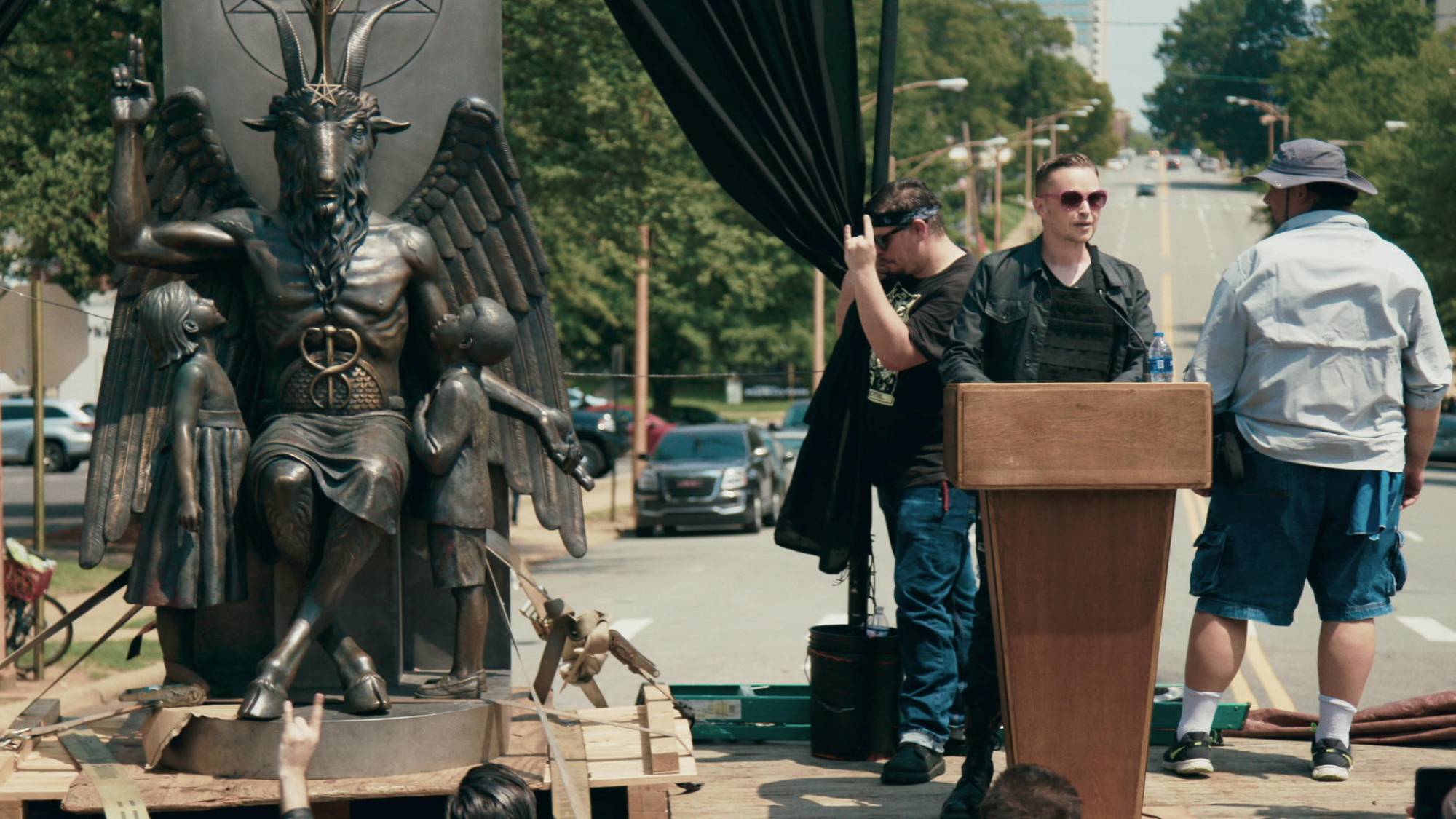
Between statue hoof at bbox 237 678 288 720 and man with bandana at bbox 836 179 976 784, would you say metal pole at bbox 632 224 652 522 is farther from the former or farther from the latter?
statue hoof at bbox 237 678 288 720

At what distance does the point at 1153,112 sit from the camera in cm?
15088

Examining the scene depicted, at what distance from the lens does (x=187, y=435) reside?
565 centimetres

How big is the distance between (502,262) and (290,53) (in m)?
1.03

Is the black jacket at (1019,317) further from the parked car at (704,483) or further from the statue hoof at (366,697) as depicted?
the parked car at (704,483)

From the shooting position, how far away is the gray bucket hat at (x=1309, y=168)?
5.84 m

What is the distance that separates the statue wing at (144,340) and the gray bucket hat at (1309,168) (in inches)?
134

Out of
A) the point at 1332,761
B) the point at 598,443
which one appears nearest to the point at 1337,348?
the point at 1332,761

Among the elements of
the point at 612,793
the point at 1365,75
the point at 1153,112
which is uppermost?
the point at 1153,112

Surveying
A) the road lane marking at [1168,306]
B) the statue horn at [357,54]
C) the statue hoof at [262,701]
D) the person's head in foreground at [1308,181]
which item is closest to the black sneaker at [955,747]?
the person's head in foreground at [1308,181]

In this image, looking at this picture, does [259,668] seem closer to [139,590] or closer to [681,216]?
[139,590]

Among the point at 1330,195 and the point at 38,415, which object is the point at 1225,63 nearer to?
the point at 38,415

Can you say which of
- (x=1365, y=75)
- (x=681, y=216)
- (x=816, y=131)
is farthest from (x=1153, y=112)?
(x=816, y=131)

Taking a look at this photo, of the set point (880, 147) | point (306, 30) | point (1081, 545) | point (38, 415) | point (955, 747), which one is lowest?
point (955, 747)

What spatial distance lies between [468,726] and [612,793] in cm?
49
